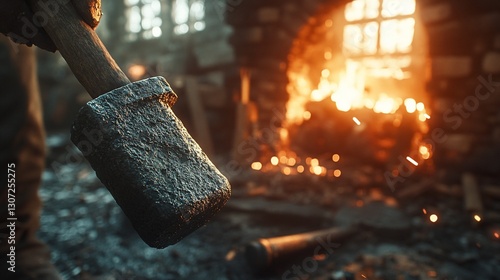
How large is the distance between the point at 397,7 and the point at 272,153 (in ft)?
14.5

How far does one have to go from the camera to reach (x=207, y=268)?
2.14 metres

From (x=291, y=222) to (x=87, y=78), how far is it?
89.5 inches

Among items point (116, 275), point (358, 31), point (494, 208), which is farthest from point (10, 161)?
point (358, 31)

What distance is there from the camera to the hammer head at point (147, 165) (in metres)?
0.84

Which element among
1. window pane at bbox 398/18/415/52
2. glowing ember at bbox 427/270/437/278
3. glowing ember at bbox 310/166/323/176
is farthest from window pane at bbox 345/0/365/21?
glowing ember at bbox 427/270/437/278

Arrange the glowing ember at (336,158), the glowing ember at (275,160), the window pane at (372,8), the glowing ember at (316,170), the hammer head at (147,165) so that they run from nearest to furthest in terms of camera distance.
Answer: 1. the hammer head at (147,165)
2. the glowing ember at (316,170)
3. the glowing ember at (275,160)
4. the glowing ember at (336,158)
5. the window pane at (372,8)

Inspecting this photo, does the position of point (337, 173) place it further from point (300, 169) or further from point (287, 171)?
→ point (287, 171)

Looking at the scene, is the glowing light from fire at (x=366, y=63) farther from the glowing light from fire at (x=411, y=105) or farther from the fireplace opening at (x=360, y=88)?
the glowing light from fire at (x=411, y=105)

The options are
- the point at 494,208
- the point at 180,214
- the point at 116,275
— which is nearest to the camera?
the point at 180,214

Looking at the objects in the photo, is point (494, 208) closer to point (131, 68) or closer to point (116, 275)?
point (116, 275)

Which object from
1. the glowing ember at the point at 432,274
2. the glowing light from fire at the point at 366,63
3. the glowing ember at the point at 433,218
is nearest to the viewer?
the glowing ember at the point at 432,274

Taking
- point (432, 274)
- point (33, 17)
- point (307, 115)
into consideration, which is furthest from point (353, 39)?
point (33, 17)

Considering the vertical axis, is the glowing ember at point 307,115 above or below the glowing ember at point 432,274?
above

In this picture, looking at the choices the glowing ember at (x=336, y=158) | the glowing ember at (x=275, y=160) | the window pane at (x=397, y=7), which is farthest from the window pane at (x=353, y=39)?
the glowing ember at (x=275, y=160)
